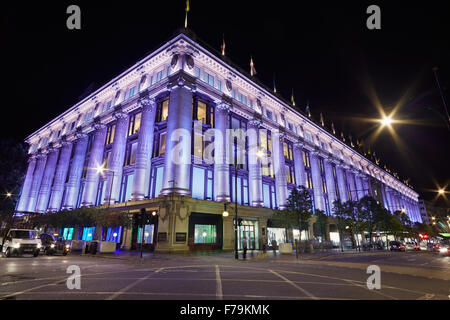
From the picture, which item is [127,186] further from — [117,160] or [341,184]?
[341,184]

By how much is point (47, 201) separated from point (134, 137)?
1182 inches

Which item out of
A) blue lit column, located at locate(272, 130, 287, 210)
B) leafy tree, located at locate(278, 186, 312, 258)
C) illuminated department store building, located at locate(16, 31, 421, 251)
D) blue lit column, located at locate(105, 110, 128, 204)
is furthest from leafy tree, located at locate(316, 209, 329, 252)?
blue lit column, located at locate(105, 110, 128, 204)

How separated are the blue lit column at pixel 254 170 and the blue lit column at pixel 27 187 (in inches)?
2090

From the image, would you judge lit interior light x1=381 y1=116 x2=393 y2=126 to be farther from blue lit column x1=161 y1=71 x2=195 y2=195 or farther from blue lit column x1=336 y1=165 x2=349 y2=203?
blue lit column x1=336 y1=165 x2=349 y2=203

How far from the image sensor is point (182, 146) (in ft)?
94.0

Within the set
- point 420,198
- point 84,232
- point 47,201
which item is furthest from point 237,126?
point 420,198

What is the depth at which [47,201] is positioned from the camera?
50.8 metres

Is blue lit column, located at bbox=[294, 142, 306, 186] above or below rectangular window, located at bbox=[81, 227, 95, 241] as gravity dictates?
above

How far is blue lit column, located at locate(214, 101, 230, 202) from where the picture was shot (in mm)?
31984

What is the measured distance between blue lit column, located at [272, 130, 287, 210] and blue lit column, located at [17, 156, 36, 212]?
56346 millimetres

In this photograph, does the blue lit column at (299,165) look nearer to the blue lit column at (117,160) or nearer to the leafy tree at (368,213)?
the leafy tree at (368,213)

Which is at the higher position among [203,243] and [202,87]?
[202,87]
